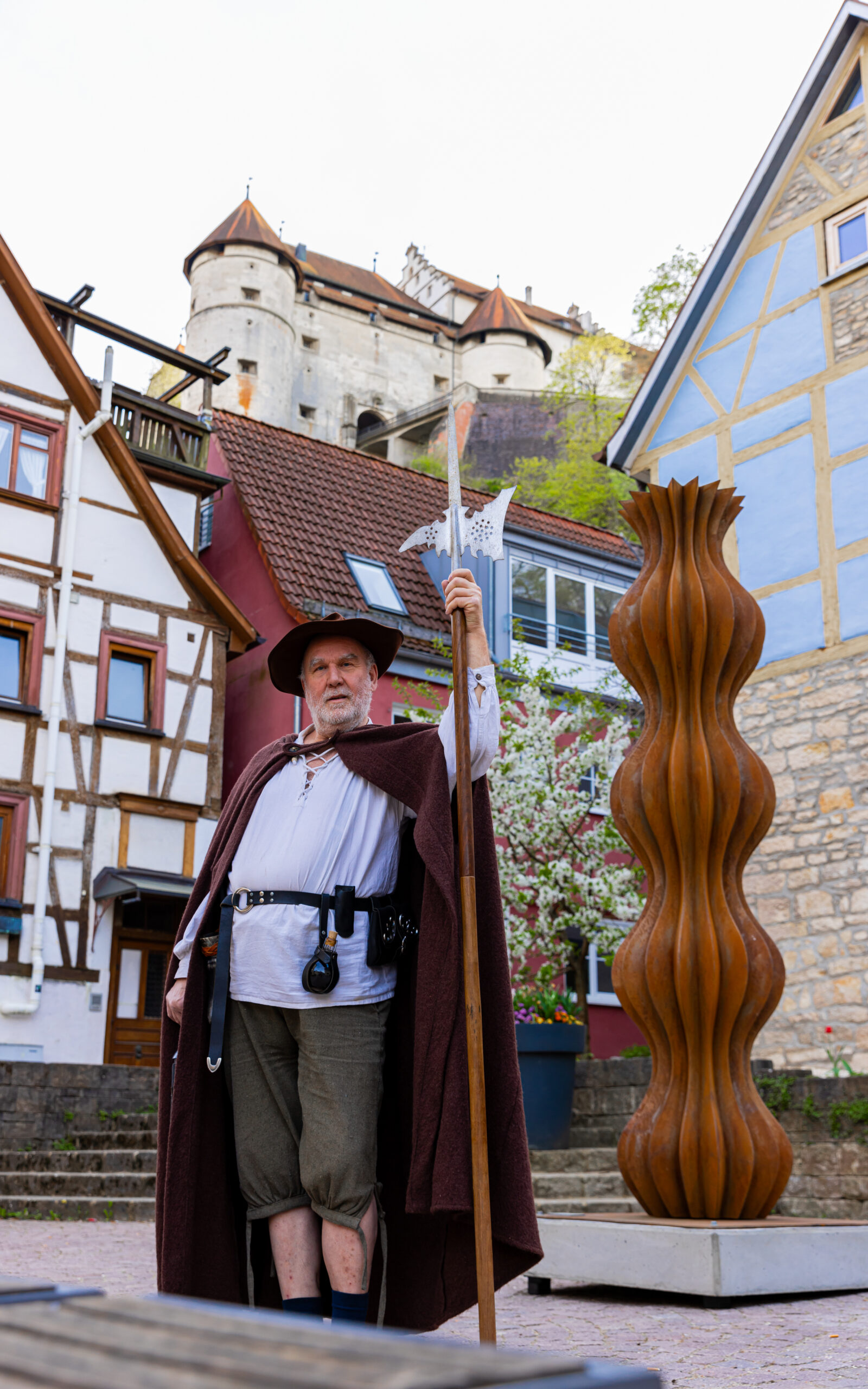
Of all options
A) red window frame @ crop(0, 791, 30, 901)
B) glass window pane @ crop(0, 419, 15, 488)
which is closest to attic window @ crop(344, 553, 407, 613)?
glass window pane @ crop(0, 419, 15, 488)

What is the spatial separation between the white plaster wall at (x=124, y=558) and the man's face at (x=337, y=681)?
44.9 ft

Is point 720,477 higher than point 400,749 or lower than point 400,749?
higher

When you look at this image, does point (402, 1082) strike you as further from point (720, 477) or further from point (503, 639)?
point (503, 639)

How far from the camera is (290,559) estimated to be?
18.6m

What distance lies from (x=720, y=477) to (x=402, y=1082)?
10546mm

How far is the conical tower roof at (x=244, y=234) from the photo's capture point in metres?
56.3

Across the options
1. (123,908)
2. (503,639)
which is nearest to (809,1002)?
(123,908)

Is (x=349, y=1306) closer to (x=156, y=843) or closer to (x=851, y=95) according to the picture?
(x=851, y=95)

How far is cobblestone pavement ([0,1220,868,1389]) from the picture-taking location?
346 centimetres

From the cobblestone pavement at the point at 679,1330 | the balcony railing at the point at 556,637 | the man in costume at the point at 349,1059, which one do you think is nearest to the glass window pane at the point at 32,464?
the balcony railing at the point at 556,637

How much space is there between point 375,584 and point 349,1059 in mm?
16188

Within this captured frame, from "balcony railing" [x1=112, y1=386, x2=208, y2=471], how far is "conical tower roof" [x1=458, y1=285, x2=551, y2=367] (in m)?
45.1

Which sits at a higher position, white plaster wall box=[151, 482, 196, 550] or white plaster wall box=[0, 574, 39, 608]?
white plaster wall box=[151, 482, 196, 550]

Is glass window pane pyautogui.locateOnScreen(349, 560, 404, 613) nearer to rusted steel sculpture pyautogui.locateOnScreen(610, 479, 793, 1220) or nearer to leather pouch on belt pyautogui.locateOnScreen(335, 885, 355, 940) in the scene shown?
rusted steel sculpture pyautogui.locateOnScreen(610, 479, 793, 1220)
